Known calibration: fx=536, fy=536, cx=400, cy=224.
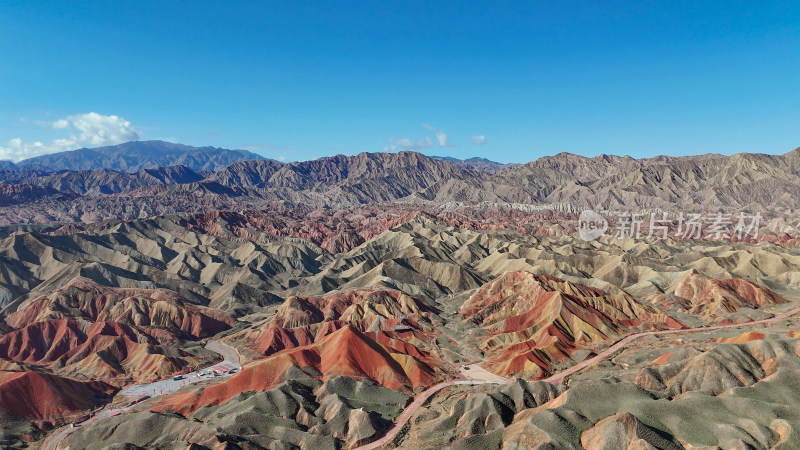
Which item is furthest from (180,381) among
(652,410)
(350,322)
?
(652,410)

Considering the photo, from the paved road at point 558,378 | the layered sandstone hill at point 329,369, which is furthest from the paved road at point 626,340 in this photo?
the layered sandstone hill at point 329,369

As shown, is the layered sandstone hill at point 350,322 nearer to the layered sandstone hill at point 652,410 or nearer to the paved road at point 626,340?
the paved road at point 626,340

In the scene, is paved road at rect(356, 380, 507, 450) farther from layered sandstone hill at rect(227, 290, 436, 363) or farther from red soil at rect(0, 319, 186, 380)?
red soil at rect(0, 319, 186, 380)

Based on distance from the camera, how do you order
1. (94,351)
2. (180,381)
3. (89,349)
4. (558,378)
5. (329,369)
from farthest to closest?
1. (89,349)
2. (94,351)
3. (180,381)
4. (558,378)
5. (329,369)

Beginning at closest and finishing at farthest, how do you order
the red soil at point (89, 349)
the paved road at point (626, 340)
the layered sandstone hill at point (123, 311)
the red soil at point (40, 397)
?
the red soil at point (40, 397), the paved road at point (626, 340), the red soil at point (89, 349), the layered sandstone hill at point (123, 311)

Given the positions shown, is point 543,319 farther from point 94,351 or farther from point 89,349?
point 89,349

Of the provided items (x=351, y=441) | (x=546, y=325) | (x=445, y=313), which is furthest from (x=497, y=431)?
(x=445, y=313)
